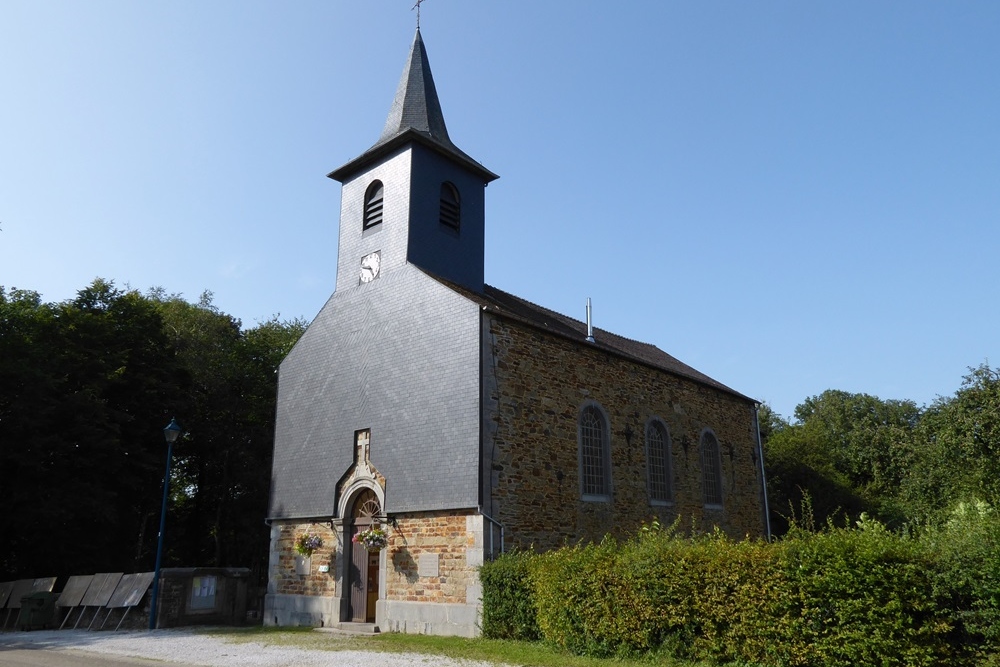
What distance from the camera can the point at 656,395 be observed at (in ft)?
66.5

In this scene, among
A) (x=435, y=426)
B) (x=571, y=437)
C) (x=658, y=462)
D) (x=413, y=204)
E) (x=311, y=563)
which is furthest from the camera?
(x=658, y=462)

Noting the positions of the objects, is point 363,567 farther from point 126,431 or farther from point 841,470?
point 841,470

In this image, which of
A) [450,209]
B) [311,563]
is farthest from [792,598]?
[450,209]

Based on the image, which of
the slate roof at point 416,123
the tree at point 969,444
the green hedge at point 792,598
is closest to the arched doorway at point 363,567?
the green hedge at point 792,598

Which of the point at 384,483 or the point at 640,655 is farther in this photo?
the point at 384,483

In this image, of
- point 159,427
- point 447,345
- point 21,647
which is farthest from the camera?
point 159,427

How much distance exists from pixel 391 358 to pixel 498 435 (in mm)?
3676

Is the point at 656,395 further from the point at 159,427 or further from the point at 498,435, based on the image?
the point at 159,427

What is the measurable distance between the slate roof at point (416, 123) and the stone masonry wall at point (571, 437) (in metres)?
6.00

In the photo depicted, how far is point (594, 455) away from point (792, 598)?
8783 mm

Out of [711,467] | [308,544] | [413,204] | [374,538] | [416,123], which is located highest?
[416,123]

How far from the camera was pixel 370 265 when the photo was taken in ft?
61.9

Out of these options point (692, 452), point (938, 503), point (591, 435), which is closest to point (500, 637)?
point (591, 435)

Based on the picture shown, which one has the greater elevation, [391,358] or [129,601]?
[391,358]
